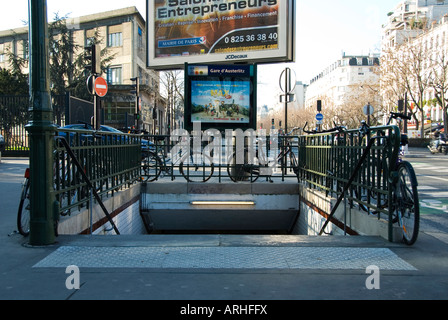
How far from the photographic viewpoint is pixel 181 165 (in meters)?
9.33

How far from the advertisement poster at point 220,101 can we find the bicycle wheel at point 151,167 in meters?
1.43

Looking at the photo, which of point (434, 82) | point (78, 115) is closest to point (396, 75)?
point (434, 82)

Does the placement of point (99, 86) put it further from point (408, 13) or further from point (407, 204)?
point (408, 13)

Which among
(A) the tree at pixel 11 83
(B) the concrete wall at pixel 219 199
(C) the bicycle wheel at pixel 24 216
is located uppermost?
(A) the tree at pixel 11 83

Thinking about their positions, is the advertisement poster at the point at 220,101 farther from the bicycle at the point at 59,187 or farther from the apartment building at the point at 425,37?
the apartment building at the point at 425,37

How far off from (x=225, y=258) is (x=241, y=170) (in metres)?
5.63

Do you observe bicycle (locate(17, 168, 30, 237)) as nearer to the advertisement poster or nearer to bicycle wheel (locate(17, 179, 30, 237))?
bicycle wheel (locate(17, 179, 30, 237))

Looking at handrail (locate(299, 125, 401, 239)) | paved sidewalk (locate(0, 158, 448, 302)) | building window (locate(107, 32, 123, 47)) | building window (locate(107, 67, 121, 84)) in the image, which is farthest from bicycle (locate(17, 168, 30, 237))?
building window (locate(107, 32, 123, 47))

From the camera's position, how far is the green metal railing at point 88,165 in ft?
16.4

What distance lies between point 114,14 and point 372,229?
4445 cm

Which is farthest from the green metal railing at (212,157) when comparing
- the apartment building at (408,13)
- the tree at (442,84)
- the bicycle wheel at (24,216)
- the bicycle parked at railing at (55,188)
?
the apartment building at (408,13)

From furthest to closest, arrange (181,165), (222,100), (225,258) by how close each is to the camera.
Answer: (222,100) → (181,165) → (225,258)

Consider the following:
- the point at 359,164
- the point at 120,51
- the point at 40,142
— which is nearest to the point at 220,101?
the point at 359,164
